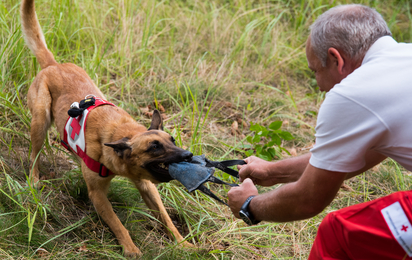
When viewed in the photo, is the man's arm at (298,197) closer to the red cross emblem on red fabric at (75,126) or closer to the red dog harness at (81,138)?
the red dog harness at (81,138)

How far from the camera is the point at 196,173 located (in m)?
2.49

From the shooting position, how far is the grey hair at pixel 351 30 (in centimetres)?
183

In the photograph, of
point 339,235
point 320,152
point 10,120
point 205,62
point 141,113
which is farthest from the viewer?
point 205,62

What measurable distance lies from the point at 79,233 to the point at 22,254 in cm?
51

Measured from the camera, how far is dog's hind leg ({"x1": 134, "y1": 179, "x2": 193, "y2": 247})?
325cm

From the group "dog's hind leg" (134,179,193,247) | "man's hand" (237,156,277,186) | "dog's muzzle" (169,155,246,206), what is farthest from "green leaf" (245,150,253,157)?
"man's hand" (237,156,277,186)

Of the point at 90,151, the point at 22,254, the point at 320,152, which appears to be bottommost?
A: the point at 22,254

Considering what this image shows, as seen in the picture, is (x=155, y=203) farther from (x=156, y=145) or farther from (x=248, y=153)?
(x=248, y=153)

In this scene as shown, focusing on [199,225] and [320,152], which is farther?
[199,225]

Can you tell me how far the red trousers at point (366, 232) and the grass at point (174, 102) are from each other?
1.17m

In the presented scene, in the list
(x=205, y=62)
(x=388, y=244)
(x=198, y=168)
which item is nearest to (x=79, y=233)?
(x=198, y=168)

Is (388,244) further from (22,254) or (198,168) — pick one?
(22,254)

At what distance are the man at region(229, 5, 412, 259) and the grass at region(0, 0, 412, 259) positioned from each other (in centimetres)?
121

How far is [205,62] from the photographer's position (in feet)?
18.5
